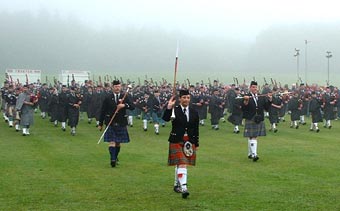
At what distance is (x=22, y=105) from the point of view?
19.5m

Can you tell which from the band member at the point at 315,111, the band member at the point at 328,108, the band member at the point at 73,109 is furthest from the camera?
the band member at the point at 328,108

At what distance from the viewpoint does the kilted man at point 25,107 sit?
19406 millimetres

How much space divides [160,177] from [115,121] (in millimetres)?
2237

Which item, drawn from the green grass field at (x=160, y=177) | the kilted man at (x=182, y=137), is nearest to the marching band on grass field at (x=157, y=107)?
the green grass field at (x=160, y=177)

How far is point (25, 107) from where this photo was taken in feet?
64.5

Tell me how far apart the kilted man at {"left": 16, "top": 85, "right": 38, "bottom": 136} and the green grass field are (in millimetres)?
1780

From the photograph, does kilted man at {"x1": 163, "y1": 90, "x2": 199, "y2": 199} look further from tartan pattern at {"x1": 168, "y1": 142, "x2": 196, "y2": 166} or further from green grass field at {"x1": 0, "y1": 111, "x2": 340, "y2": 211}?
green grass field at {"x1": 0, "y1": 111, "x2": 340, "y2": 211}

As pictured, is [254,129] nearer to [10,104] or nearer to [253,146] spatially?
[253,146]

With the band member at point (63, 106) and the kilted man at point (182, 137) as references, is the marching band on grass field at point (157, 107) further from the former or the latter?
the kilted man at point (182, 137)

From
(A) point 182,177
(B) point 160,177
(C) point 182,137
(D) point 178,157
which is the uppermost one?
(C) point 182,137

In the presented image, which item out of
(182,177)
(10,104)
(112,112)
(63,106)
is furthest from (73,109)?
(182,177)

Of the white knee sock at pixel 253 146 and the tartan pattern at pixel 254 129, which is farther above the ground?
the tartan pattern at pixel 254 129

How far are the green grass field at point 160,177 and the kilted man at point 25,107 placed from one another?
1.78m

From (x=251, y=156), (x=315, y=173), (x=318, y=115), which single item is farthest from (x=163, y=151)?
(x=318, y=115)
